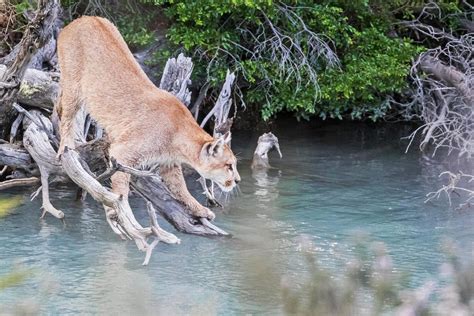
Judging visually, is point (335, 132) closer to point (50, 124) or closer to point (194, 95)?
point (194, 95)

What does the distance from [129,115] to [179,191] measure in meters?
0.87

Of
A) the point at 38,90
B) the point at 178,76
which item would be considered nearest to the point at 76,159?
the point at 38,90

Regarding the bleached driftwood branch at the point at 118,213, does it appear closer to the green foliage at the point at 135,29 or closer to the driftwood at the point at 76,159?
the driftwood at the point at 76,159

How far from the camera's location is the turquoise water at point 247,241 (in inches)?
283

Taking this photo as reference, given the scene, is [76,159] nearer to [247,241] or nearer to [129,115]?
[129,115]

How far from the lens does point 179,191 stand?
9047mm

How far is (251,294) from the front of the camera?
734 cm

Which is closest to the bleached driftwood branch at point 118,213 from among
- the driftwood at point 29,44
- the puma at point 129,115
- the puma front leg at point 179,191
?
the puma at point 129,115

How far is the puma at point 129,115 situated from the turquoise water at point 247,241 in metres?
0.69

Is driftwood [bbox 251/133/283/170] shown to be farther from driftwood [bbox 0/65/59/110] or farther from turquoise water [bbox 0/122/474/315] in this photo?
driftwood [bbox 0/65/59/110]

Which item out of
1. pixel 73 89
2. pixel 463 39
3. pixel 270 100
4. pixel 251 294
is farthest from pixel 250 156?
pixel 251 294

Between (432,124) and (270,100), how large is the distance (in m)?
2.28

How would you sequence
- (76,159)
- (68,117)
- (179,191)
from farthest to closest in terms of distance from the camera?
1. (68,117)
2. (179,191)
3. (76,159)

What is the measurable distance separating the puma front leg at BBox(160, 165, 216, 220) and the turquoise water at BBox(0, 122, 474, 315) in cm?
26
